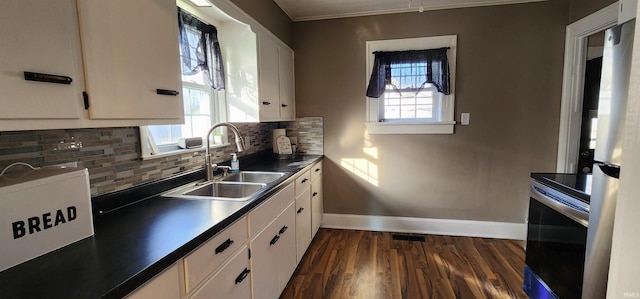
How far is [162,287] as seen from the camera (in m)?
0.87

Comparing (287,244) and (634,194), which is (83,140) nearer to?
(287,244)

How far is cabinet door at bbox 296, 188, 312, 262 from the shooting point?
2299 mm

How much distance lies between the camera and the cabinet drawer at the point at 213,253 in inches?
39.5

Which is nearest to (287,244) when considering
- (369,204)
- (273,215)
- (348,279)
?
(273,215)

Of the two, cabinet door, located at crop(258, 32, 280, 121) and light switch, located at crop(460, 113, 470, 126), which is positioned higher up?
cabinet door, located at crop(258, 32, 280, 121)

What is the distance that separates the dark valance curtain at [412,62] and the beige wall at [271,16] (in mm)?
941

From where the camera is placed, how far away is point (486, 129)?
2.89 meters

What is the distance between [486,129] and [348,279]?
1983 mm

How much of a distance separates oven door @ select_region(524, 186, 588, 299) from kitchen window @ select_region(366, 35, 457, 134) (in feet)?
4.26

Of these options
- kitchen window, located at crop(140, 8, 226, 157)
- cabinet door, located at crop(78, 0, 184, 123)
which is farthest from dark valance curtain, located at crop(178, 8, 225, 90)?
cabinet door, located at crop(78, 0, 184, 123)

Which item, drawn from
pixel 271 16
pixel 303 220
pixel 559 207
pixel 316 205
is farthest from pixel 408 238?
pixel 271 16

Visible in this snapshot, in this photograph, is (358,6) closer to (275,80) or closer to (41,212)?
(275,80)

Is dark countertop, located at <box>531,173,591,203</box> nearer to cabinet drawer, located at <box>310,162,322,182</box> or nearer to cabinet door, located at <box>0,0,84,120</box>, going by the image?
cabinet drawer, located at <box>310,162,322,182</box>

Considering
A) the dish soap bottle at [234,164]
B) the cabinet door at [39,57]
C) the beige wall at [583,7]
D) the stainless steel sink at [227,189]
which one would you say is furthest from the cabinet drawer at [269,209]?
the beige wall at [583,7]
